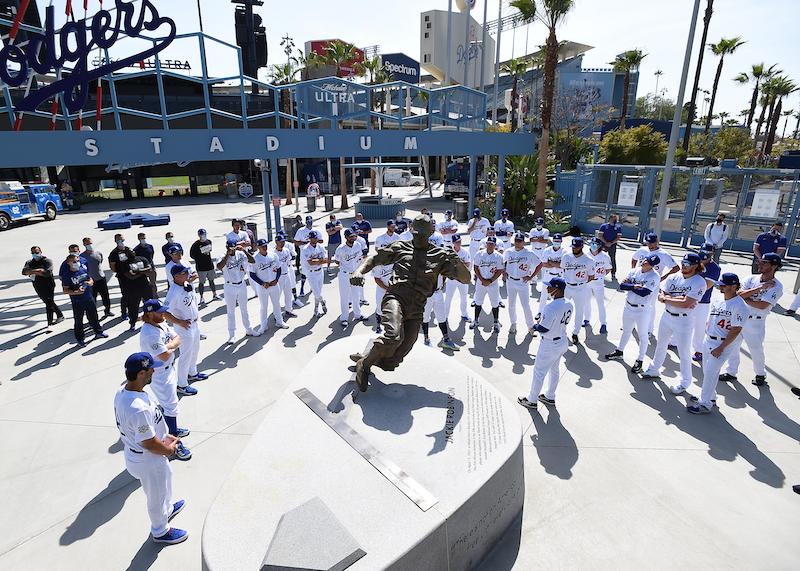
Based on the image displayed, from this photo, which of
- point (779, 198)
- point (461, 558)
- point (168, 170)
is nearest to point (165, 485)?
point (461, 558)

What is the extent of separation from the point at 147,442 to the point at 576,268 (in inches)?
294

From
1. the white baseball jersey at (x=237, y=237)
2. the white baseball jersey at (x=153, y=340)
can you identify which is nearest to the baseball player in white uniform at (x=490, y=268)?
the white baseball jersey at (x=237, y=237)

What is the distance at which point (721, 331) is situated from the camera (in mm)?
5863

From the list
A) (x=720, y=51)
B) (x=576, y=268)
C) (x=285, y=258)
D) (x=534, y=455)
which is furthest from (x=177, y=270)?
(x=720, y=51)

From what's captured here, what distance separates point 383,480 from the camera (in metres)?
3.97

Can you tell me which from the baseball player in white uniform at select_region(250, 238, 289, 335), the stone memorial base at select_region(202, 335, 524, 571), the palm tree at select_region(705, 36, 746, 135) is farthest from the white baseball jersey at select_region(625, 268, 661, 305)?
the palm tree at select_region(705, 36, 746, 135)

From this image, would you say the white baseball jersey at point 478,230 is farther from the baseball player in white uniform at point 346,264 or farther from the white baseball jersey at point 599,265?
the baseball player in white uniform at point 346,264

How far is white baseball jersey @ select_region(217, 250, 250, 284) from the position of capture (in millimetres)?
8539

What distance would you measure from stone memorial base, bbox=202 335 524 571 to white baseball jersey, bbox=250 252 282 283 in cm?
393

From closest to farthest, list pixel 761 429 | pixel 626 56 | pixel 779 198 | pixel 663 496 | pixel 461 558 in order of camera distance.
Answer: pixel 461 558
pixel 663 496
pixel 761 429
pixel 779 198
pixel 626 56

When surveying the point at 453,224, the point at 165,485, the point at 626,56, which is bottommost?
the point at 165,485

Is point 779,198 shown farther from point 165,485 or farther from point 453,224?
point 165,485

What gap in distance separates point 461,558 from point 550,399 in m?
3.18

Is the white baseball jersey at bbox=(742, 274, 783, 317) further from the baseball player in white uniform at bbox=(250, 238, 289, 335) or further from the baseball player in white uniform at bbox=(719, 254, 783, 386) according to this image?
the baseball player in white uniform at bbox=(250, 238, 289, 335)
